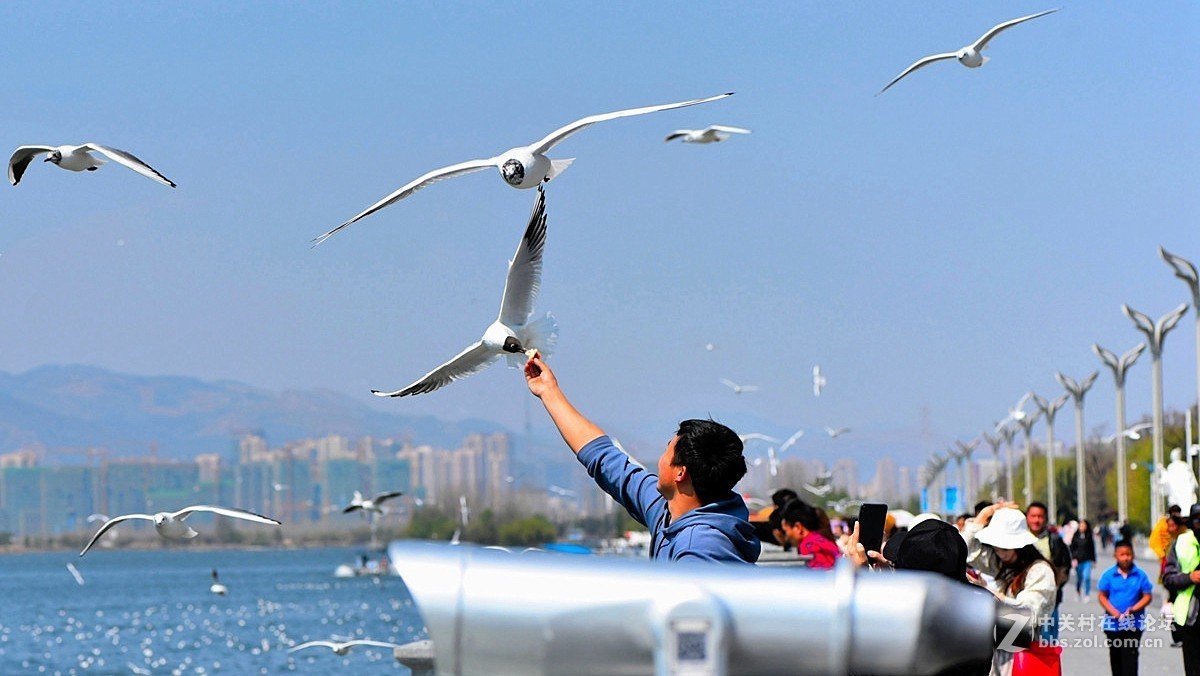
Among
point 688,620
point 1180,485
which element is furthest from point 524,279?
point 1180,485

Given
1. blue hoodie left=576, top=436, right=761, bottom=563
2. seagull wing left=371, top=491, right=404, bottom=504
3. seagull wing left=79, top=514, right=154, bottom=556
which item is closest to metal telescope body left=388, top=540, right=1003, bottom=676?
blue hoodie left=576, top=436, right=761, bottom=563

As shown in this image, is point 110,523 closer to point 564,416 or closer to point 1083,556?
point 564,416

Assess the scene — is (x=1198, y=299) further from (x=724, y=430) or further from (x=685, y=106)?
(x=724, y=430)

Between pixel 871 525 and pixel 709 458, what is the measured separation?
2.99 ft

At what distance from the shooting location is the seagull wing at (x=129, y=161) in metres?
10.5

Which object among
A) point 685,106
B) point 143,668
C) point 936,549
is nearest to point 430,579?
point 936,549

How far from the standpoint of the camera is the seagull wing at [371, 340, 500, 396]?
210 inches

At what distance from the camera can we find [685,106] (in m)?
7.46

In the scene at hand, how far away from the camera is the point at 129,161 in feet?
36.6

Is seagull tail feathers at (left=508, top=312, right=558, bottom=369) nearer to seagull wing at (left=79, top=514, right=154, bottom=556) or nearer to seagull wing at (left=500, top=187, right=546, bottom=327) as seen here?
seagull wing at (left=500, top=187, right=546, bottom=327)

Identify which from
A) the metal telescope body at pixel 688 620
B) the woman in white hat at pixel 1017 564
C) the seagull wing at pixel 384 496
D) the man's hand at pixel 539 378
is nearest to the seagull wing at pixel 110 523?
the woman in white hat at pixel 1017 564

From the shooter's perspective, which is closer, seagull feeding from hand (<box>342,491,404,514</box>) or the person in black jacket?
seagull feeding from hand (<box>342,491,404,514</box>)

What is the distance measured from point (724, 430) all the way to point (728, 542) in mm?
306

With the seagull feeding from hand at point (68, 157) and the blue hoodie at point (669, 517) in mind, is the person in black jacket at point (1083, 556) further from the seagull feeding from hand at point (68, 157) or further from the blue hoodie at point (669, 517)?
the blue hoodie at point (669, 517)
